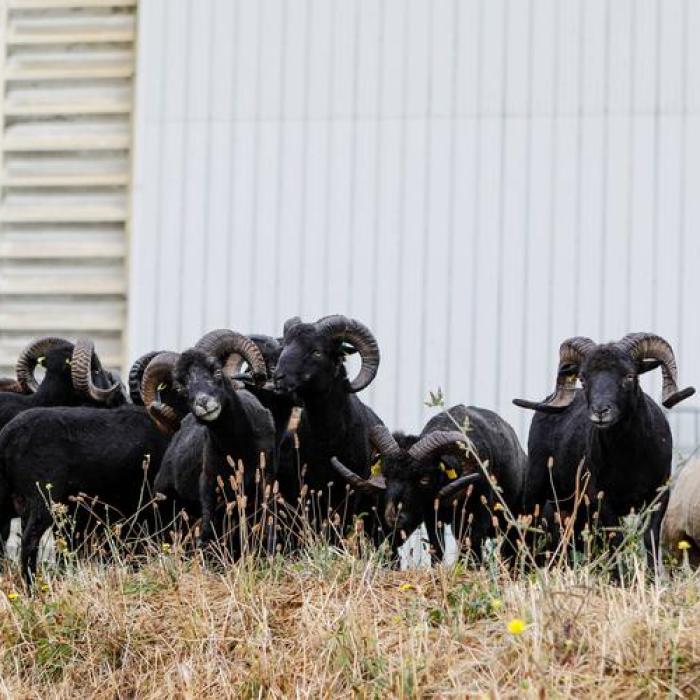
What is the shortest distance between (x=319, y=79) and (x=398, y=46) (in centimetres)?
98

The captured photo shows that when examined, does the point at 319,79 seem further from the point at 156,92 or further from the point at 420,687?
the point at 420,687

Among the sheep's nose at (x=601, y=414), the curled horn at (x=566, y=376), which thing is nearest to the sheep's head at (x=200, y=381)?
the curled horn at (x=566, y=376)

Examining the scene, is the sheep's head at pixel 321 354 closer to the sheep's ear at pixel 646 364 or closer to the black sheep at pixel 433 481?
the black sheep at pixel 433 481

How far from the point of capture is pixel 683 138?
19625 millimetres

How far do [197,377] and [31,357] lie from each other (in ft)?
12.4

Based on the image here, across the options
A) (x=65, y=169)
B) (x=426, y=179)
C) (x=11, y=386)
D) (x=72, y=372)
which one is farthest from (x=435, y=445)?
(x=65, y=169)

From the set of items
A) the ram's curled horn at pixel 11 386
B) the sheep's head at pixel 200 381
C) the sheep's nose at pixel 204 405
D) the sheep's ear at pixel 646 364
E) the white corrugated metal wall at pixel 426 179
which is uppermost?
the white corrugated metal wall at pixel 426 179

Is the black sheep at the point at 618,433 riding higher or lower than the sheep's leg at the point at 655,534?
higher

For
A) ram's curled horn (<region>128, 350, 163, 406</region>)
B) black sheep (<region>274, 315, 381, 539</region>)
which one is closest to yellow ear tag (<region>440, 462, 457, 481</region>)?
black sheep (<region>274, 315, 381, 539</region>)

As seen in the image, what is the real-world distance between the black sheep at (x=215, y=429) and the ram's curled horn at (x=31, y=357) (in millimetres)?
2358

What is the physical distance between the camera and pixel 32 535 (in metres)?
13.9

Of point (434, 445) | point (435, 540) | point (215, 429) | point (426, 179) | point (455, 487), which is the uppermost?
point (426, 179)

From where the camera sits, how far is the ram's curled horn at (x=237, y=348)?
1435cm

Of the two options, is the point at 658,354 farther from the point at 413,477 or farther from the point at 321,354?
the point at 321,354
